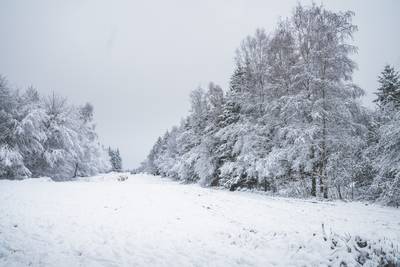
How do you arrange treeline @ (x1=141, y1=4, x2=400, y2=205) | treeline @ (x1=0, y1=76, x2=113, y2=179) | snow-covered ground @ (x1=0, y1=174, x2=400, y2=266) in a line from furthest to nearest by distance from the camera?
treeline @ (x1=0, y1=76, x2=113, y2=179) → treeline @ (x1=141, y1=4, x2=400, y2=205) → snow-covered ground @ (x1=0, y1=174, x2=400, y2=266)

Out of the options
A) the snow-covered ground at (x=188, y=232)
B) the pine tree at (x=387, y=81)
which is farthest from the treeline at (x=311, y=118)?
the snow-covered ground at (x=188, y=232)

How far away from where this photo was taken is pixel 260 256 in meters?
6.48

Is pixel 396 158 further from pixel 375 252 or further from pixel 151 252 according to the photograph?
pixel 151 252

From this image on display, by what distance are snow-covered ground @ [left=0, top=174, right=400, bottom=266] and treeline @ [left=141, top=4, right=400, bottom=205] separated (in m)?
3.31

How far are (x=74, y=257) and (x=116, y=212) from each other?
201 inches

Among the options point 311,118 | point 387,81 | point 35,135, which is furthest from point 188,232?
point 35,135

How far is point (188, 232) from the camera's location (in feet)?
28.5

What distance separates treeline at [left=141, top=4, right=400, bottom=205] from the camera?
14109 millimetres

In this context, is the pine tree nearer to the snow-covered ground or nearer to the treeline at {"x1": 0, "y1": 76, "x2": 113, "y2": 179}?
the snow-covered ground

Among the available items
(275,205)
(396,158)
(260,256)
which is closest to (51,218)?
(260,256)

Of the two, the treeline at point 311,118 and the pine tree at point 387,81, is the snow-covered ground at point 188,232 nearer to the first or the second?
the treeline at point 311,118

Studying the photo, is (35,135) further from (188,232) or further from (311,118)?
(311,118)

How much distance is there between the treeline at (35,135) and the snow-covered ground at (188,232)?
440 inches

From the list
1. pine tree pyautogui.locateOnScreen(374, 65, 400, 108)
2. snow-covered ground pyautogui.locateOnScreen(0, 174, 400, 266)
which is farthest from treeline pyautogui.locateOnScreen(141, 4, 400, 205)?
snow-covered ground pyautogui.locateOnScreen(0, 174, 400, 266)
